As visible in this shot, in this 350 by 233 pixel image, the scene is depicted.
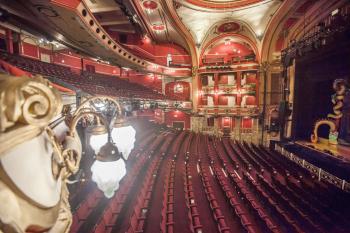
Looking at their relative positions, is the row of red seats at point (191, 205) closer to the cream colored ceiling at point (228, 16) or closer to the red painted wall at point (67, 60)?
the red painted wall at point (67, 60)

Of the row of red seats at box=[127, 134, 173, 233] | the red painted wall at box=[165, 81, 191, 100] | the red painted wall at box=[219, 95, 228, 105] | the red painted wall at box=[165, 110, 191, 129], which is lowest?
the row of red seats at box=[127, 134, 173, 233]

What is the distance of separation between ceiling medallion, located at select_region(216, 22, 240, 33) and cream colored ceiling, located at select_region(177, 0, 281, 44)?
1.87ft

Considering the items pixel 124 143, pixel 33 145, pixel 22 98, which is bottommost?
pixel 124 143

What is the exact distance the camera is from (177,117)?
53.8 feet

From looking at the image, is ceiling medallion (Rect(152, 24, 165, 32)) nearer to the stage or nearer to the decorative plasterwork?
the decorative plasterwork

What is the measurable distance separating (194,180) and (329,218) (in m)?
3.63

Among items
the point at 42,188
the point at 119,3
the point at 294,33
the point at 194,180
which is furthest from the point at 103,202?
the point at 294,33

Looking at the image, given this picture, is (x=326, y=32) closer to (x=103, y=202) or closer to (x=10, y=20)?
(x=103, y=202)

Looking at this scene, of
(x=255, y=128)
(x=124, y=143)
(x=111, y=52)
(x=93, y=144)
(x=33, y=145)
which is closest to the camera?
(x=33, y=145)

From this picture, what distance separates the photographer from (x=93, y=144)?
4.38 feet

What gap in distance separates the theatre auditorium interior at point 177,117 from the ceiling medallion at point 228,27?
12cm

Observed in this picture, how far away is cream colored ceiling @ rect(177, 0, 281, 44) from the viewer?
11.0m

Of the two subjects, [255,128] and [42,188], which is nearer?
[42,188]

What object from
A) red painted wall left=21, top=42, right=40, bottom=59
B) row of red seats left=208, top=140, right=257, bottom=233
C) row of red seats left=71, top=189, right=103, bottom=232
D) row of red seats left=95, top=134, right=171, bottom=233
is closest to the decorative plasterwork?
red painted wall left=21, top=42, right=40, bottom=59
